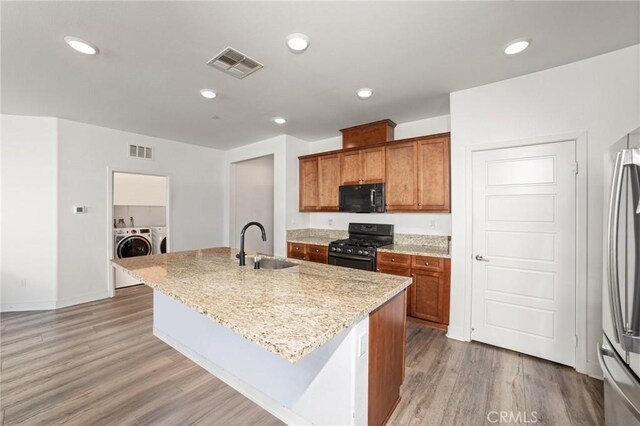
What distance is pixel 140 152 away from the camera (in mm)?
4562

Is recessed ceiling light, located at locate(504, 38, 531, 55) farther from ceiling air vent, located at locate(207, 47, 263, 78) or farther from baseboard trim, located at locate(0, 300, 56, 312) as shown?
baseboard trim, located at locate(0, 300, 56, 312)

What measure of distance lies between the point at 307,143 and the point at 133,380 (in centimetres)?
417

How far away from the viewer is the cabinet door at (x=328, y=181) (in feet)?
14.3

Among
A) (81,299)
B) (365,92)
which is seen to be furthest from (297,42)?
(81,299)

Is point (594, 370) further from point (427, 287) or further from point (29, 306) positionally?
point (29, 306)

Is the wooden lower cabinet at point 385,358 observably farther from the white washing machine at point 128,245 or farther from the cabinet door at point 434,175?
the white washing machine at point 128,245

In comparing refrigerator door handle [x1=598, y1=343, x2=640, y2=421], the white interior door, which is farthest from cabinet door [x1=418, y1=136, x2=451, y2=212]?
refrigerator door handle [x1=598, y1=343, x2=640, y2=421]

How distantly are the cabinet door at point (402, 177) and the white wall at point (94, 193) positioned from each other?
382cm

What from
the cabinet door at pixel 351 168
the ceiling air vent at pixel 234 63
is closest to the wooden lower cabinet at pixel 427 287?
the cabinet door at pixel 351 168

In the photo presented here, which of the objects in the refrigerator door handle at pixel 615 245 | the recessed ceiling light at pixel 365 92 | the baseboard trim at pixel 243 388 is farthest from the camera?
the recessed ceiling light at pixel 365 92

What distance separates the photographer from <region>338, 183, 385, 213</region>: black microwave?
3783 millimetres

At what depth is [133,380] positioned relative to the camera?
7.20ft

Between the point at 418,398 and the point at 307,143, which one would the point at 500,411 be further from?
the point at 307,143

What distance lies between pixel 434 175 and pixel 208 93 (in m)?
2.78
